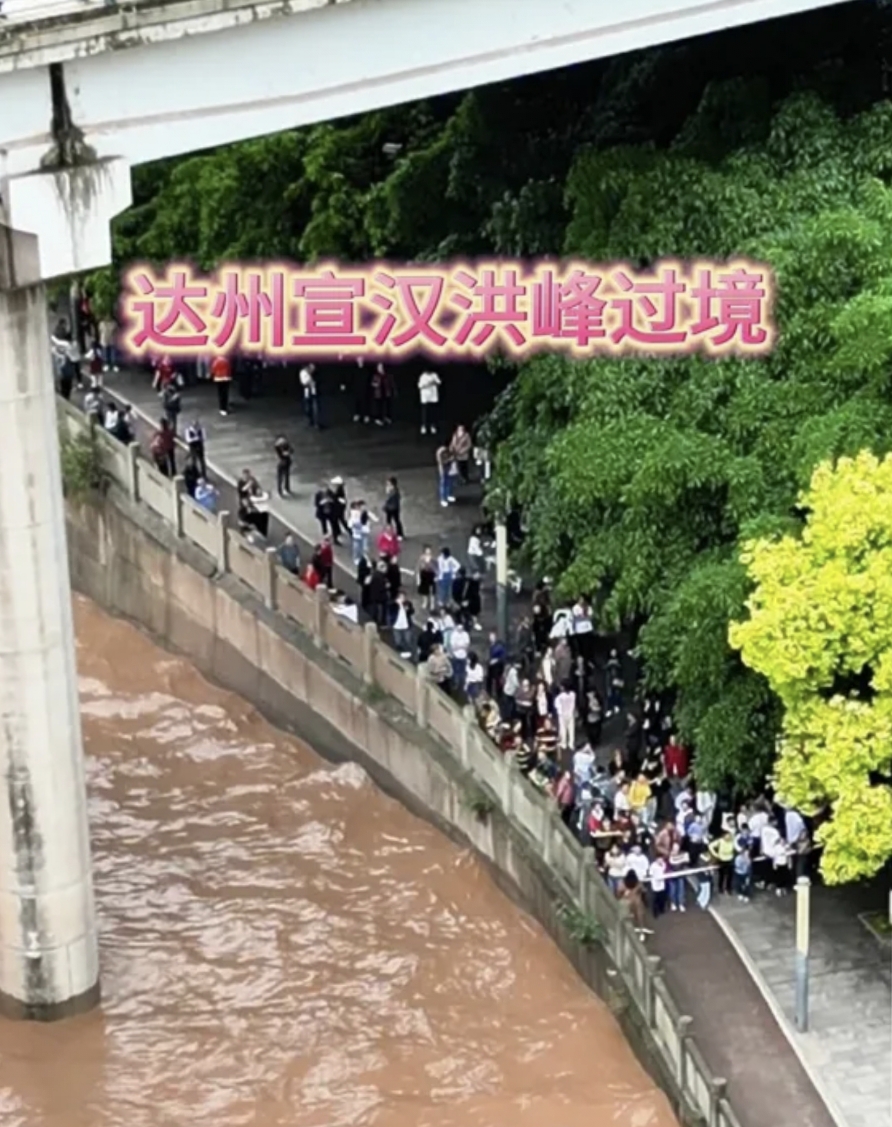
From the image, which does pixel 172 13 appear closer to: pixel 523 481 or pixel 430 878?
pixel 523 481

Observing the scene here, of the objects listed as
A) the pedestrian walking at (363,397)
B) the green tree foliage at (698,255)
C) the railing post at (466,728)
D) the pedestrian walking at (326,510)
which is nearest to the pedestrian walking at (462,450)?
the pedestrian walking at (326,510)

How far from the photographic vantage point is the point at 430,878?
2939 centimetres

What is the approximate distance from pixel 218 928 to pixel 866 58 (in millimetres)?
12812

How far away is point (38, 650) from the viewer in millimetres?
25609

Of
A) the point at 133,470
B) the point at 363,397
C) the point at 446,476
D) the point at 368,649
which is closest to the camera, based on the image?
the point at 368,649

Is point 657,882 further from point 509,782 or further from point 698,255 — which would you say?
point 698,255

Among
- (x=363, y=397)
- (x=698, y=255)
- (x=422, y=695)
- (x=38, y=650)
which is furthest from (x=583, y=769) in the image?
(x=363, y=397)

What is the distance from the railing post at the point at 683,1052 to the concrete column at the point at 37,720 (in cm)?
676

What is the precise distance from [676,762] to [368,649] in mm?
5121

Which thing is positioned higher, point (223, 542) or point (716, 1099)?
point (223, 542)

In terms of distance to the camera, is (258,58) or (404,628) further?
(404,628)

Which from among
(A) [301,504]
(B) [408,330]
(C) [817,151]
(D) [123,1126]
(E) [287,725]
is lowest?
(D) [123,1126]

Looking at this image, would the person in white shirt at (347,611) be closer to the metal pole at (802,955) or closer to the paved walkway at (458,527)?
the paved walkway at (458,527)

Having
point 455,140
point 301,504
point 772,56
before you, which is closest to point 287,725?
point 301,504
